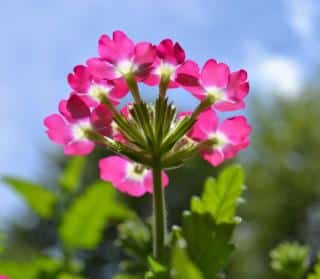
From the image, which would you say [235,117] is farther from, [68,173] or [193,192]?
[193,192]

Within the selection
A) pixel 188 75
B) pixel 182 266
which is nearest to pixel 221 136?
pixel 188 75

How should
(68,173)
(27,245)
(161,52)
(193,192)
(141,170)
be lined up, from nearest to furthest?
(161,52), (141,170), (68,173), (27,245), (193,192)

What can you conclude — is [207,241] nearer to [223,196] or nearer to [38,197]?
[223,196]

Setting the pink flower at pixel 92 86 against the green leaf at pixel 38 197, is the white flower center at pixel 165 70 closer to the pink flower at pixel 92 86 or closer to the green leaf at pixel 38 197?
the pink flower at pixel 92 86

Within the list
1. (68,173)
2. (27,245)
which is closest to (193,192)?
(27,245)

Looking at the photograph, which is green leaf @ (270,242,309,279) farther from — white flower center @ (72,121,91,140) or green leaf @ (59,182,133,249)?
white flower center @ (72,121,91,140)

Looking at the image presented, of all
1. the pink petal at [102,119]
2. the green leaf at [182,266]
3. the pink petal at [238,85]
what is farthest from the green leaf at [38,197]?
the green leaf at [182,266]
